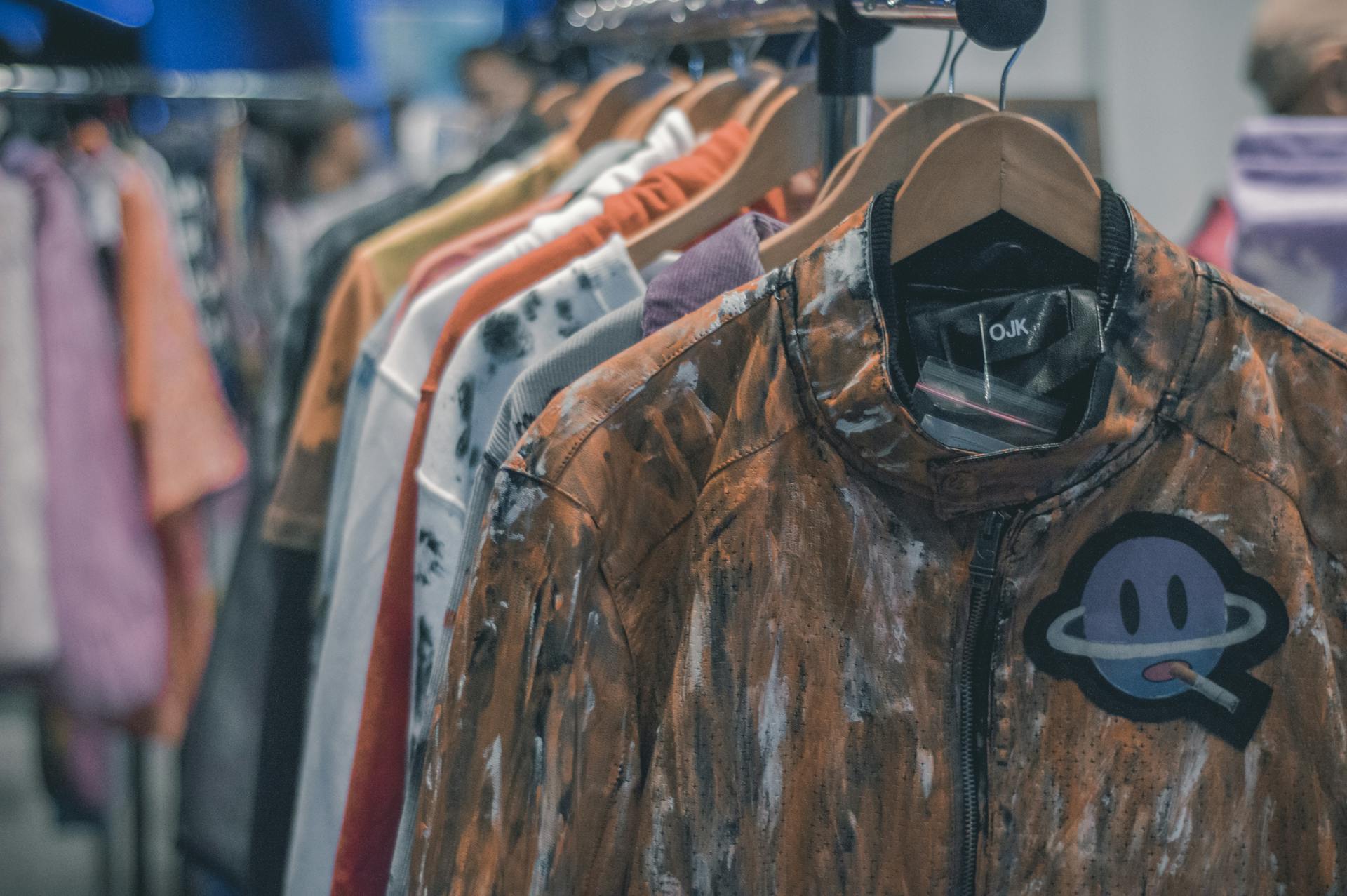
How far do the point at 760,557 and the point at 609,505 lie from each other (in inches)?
3.3

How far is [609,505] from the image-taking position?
0.57 meters

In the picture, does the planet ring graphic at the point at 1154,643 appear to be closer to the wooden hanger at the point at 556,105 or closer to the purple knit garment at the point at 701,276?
the purple knit garment at the point at 701,276

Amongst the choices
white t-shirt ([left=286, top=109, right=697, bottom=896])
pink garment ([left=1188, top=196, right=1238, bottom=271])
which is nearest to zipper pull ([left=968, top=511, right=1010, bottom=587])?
white t-shirt ([left=286, top=109, right=697, bottom=896])

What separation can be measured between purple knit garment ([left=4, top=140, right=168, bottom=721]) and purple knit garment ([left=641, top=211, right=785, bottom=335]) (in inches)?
40.4

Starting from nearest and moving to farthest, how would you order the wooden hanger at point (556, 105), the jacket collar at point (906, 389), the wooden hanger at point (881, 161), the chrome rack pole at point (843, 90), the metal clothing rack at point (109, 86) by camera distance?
the jacket collar at point (906, 389), the wooden hanger at point (881, 161), the chrome rack pole at point (843, 90), the wooden hanger at point (556, 105), the metal clothing rack at point (109, 86)

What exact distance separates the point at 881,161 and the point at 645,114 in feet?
1.55

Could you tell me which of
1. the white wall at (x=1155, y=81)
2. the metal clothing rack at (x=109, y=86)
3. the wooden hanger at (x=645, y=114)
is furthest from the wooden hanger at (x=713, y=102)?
the white wall at (x=1155, y=81)

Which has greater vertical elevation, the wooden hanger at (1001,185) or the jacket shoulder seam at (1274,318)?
the wooden hanger at (1001,185)

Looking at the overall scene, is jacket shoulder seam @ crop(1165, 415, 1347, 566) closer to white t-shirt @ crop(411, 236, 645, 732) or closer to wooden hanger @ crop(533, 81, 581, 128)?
white t-shirt @ crop(411, 236, 645, 732)

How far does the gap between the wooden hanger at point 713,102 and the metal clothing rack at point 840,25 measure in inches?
1.8

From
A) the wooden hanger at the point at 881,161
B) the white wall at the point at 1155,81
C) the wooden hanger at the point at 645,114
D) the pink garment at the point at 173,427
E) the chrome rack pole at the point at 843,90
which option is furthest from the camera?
the white wall at the point at 1155,81

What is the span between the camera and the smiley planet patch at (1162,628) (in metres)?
0.56

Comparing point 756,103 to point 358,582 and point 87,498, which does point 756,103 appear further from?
point 87,498

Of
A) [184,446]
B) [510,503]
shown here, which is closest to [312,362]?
[184,446]
